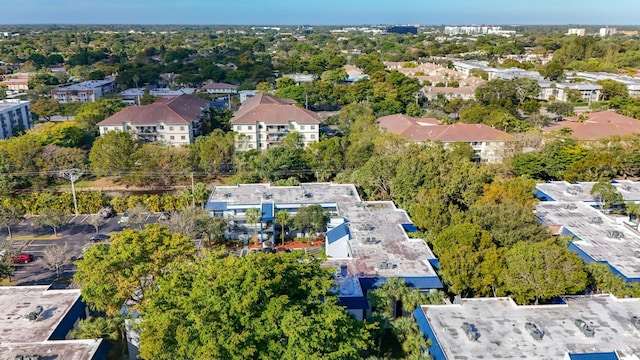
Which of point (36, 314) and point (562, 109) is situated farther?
point (562, 109)

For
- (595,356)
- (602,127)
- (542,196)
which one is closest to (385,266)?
(595,356)

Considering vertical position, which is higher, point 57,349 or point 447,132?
point 447,132

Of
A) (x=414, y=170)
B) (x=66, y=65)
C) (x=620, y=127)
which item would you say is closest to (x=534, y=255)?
(x=414, y=170)

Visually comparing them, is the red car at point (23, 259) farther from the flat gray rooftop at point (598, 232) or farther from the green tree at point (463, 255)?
the flat gray rooftop at point (598, 232)

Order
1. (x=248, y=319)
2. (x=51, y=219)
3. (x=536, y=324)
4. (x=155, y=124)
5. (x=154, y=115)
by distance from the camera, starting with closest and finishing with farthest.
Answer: (x=248, y=319)
(x=536, y=324)
(x=51, y=219)
(x=155, y=124)
(x=154, y=115)

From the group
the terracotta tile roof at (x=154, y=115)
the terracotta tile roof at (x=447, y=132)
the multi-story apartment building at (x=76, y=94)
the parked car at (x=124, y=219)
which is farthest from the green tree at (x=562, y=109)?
the multi-story apartment building at (x=76, y=94)

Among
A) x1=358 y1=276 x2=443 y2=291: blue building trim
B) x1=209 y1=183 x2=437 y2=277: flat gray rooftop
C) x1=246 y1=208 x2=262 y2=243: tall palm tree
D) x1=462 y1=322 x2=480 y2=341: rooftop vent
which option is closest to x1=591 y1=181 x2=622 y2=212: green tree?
x1=209 y1=183 x2=437 y2=277: flat gray rooftop

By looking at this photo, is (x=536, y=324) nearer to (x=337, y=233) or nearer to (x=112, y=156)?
(x=337, y=233)

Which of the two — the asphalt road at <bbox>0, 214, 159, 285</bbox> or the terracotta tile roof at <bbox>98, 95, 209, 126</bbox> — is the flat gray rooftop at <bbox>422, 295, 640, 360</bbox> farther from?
the terracotta tile roof at <bbox>98, 95, 209, 126</bbox>
